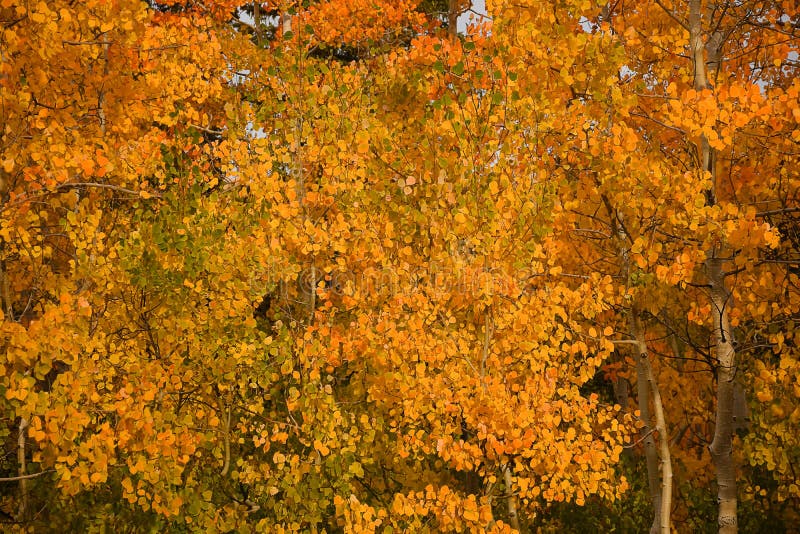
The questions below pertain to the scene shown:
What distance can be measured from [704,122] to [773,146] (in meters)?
1.85

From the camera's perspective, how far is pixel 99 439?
19.6 ft

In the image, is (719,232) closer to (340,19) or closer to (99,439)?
(99,439)

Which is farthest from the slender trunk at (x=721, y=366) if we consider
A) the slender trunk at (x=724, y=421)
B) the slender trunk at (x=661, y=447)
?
the slender trunk at (x=661, y=447)

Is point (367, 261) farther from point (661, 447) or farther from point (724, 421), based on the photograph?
point (724, 421)

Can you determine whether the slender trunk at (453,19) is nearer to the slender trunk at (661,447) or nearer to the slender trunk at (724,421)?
the slender trunk at (661,447)

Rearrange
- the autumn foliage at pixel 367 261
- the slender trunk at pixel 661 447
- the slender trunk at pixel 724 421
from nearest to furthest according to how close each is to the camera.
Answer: the autumn foliage at pixel 367 261
the slender trunk at pixel 724 421
the slender trunk at pixel 661 447

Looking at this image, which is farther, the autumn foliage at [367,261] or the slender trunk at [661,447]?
the slender trunk at [661,447]

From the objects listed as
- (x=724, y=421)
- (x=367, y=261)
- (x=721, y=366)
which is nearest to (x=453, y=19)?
(x=367, y=261)

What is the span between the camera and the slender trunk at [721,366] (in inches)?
276

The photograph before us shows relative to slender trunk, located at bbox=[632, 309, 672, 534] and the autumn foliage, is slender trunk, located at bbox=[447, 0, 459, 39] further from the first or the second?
slender trunk, located at bbox=[632, 309, 672, 534]

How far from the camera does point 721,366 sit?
23.1ft

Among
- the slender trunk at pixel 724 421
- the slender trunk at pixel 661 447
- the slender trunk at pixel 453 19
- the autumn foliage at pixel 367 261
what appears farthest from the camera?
the slender trunk at pixel 453 19

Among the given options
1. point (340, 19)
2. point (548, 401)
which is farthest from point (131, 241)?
point (340, 19)

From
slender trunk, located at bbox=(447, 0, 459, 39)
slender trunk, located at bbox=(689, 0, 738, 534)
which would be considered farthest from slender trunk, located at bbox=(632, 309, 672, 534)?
slender trunk, located at bbox=(447, 0, 459, 39)
